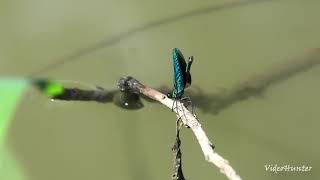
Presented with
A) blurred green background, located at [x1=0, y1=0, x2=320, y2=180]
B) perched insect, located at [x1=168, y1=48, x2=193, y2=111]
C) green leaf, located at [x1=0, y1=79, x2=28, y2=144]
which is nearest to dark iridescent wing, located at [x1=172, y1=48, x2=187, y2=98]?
perched insect, located at [x1=168, y1=48, x2=193, y2=111]

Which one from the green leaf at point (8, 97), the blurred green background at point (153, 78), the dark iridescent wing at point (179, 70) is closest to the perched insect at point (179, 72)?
the dark iridescent wing at point (179, 70)

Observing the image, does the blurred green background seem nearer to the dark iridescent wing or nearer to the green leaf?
the green leaf

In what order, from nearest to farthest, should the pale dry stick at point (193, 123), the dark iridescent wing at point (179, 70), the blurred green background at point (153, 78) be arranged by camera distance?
the pale dry stick at point (193, 123) → the dark iridescent wing at point (179, 70) → the blurred green background at point (153, 78)

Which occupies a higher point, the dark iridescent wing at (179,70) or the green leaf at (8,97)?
the green leaf at (8,97)

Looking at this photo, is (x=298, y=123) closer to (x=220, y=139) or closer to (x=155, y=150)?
(x=220, y=139)

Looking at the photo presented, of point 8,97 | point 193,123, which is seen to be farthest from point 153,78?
point 193,123

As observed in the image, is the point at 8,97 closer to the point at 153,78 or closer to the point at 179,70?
the point at 153,78

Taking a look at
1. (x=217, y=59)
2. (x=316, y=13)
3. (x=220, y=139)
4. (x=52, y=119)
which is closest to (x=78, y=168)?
(x=52, y=119)

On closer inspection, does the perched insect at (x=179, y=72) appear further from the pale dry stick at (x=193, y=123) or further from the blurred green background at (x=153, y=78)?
the blurred green background at (x=153, y=78)
